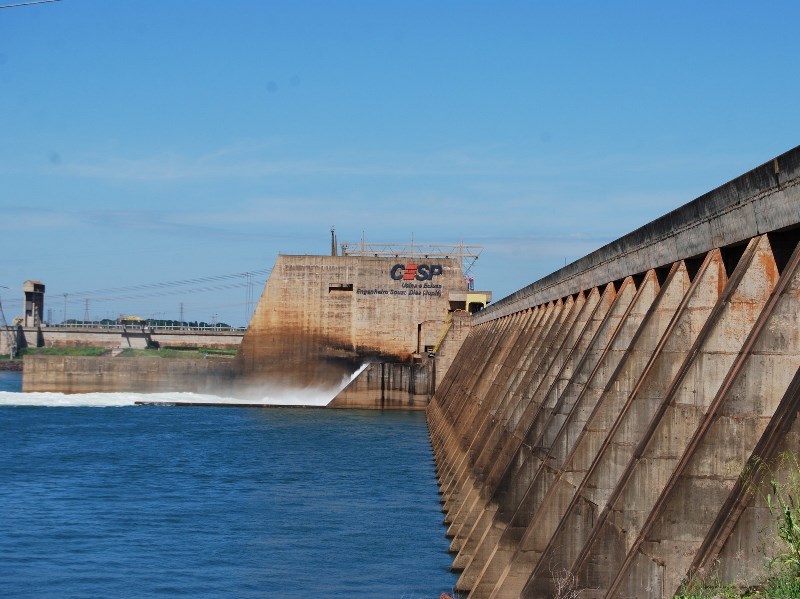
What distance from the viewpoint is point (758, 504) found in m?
7.29

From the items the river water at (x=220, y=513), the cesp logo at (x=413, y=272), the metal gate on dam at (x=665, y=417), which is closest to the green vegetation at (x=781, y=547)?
the metal gate on dam at (x=665, y=417)

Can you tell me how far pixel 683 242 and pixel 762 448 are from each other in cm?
502

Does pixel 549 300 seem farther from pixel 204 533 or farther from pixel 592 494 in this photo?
pixel 592 494

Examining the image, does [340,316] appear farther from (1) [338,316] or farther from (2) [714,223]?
(2) [714,223]

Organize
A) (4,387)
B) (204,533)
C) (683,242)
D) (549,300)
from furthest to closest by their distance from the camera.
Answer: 1. (4,387)
2. (549,300)
3. (204,533)
4. (683,242)

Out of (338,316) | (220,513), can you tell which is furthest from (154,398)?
(220,513)

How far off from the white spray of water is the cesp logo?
5.80 metres

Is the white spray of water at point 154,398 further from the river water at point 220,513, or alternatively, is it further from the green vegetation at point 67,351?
the green vegetation at point 67,351

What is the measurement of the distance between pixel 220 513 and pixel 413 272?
37.2 meters

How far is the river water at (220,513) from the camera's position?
56.1ft

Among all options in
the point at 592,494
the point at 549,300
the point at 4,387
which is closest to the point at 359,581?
the point at 592,494

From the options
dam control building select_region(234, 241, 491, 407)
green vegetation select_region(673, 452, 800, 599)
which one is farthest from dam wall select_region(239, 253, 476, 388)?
green vegetation select_region(673, 452, 800, 599)

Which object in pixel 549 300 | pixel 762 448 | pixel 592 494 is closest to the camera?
pixel 762 448

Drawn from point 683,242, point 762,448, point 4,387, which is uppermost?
point 683,242
